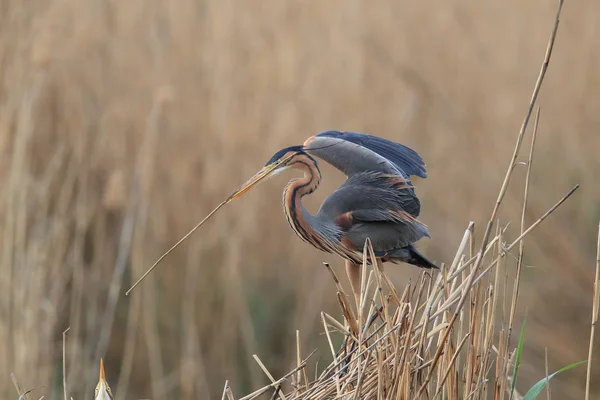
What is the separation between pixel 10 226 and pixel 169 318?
56cm

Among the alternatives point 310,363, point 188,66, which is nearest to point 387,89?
point 188,66

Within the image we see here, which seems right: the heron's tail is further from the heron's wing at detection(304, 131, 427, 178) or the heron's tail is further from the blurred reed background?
the blurred reed background

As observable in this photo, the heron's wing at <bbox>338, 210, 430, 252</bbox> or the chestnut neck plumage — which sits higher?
the chestnut neck plumage

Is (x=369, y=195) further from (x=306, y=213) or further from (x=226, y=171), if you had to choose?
(x=226, y=171)

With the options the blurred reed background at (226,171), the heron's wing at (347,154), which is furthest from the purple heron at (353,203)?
the blurred reed background at (226,171)

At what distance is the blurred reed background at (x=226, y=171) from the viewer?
2.23m

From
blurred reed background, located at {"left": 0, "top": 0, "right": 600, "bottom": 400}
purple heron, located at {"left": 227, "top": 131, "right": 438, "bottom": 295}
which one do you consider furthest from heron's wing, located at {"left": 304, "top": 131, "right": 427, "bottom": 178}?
blurred reed background, located at {"left": 0, "top": 0, "right": 600, "bottom": 400}

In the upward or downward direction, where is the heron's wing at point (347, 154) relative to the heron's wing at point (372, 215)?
upward

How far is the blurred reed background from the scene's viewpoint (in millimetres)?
2227

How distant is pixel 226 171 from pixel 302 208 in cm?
144

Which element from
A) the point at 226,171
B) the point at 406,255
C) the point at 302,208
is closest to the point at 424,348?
the point at 406,255

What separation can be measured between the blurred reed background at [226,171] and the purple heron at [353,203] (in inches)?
47.2

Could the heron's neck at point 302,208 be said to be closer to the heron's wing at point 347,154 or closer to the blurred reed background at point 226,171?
the heron's wing at point 347,154

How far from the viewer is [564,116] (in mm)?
2754
